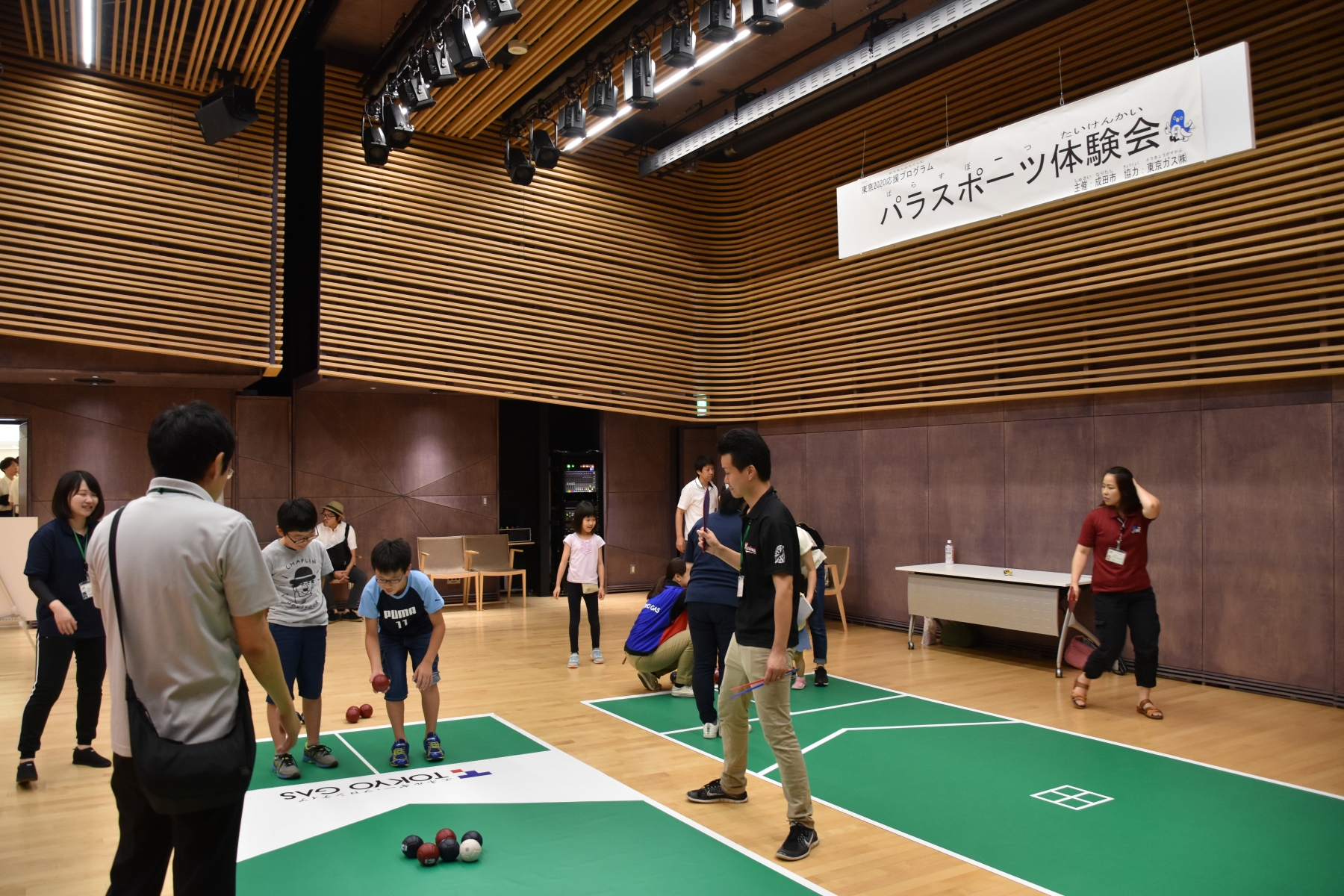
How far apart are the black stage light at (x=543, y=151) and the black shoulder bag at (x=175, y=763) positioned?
851 cm

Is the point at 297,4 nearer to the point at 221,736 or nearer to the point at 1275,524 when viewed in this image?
the point at 221,736

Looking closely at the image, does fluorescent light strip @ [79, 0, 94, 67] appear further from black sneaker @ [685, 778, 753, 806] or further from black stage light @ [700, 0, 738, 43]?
black sneaker @ [685, 778, 753, 806]

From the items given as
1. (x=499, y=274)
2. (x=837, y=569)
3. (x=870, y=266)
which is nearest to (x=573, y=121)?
(x=499, y=274)

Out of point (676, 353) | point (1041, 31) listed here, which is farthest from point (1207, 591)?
point (676, 353)

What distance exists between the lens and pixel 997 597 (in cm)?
825

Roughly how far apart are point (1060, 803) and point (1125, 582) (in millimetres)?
2233

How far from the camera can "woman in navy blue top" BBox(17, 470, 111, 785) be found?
4.63 meters

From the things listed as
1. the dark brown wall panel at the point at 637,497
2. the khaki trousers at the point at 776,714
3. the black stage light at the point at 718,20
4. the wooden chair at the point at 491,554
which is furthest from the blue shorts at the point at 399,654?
the dark brown wall panel at the point at 637,497

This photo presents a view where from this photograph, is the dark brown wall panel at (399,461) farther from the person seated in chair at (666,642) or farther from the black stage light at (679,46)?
the black stage light at (679,46)

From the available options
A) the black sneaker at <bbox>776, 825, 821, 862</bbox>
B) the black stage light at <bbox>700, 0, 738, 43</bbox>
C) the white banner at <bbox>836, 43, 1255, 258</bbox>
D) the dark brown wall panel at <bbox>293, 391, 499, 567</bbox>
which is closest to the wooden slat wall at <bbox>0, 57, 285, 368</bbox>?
the dark brown wall panel at <bbox>293, 391, 499, 567</bbox>

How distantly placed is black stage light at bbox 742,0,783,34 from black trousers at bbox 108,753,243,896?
634cm

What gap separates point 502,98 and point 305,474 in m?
5.43

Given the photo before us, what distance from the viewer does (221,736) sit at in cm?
221

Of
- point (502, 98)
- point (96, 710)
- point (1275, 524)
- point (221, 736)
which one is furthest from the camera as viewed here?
point (502, 98)
